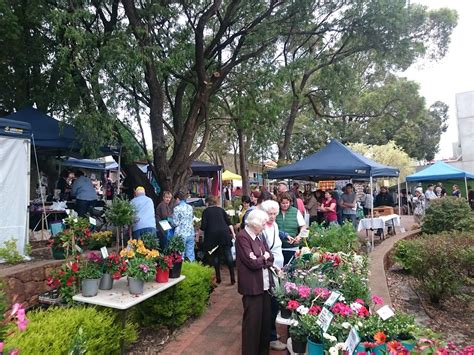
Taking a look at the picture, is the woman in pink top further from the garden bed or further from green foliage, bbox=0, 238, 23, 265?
green foliage, bbox=0, 238, 23, 265

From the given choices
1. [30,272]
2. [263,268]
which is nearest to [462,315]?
[263,268]

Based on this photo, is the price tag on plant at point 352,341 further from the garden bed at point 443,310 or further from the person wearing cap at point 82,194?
the person wearing cap at point 82,194

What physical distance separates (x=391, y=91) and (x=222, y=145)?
36.4 feet

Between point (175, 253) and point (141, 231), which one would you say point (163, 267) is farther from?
point (141, 231)


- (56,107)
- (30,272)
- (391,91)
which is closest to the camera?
(30,272)

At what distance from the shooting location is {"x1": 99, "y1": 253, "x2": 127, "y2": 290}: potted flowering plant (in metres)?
3.63

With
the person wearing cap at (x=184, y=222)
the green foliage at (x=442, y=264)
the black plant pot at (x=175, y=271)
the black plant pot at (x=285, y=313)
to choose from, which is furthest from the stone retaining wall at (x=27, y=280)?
the green foliage at (x=442, y=264)

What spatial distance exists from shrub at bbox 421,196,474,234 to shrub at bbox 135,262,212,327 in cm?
574

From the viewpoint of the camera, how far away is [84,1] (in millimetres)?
7652

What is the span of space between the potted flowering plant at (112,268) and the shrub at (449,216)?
6.80 m

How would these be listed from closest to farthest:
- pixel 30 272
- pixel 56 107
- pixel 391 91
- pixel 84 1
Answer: pixel 30 272
pixel 84 1
pixel 56 107
pixel 391 91

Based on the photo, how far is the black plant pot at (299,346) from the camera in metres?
2.87

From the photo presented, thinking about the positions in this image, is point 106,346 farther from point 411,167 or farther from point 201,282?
point 411,167

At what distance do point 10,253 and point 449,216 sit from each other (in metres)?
8.01
